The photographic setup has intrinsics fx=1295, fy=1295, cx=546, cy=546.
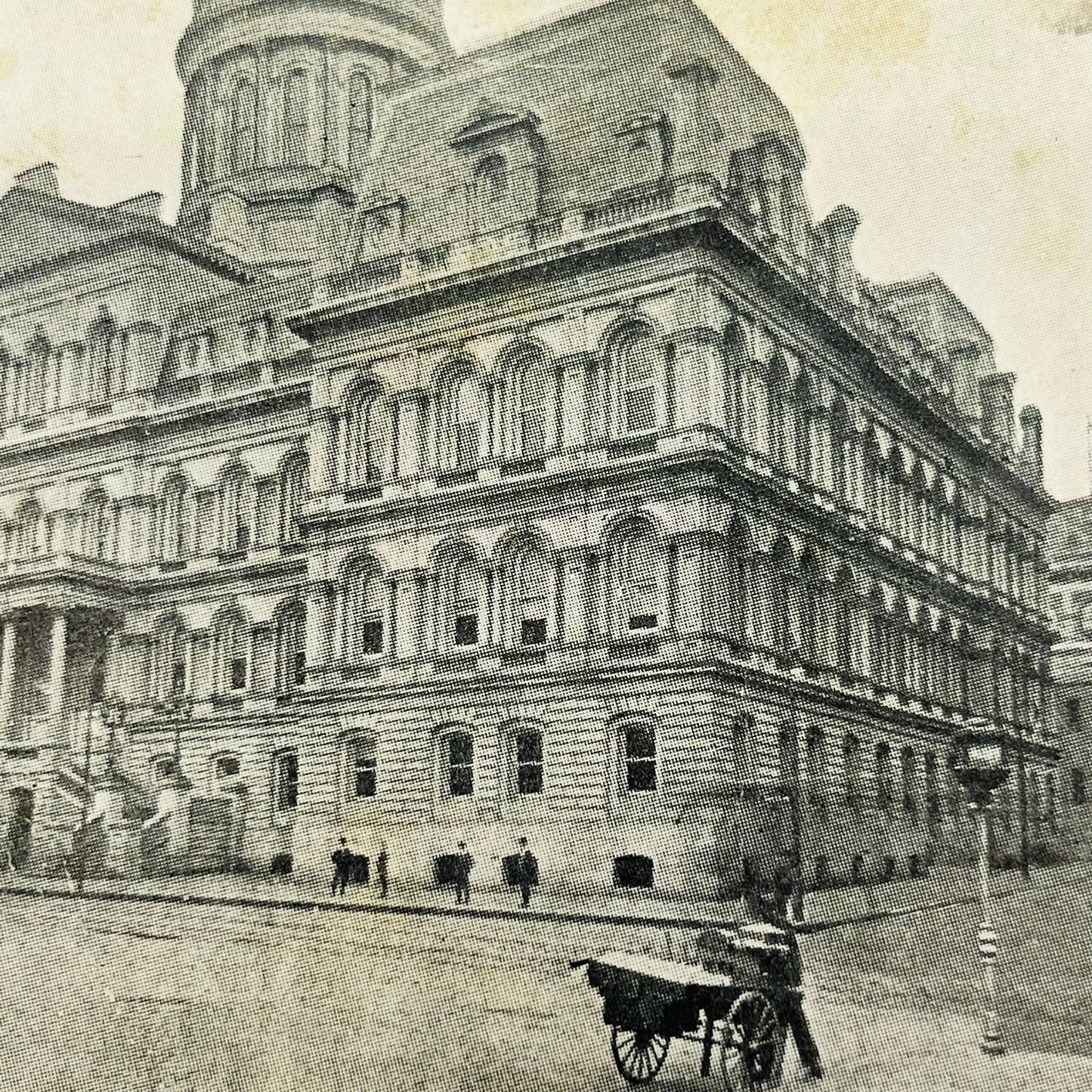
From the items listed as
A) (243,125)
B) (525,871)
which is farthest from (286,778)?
(243,125)

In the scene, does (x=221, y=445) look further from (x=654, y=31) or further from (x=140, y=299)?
(x=654, y=31)

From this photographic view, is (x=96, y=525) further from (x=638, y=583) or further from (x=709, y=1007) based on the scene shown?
(x=709, y=1007)

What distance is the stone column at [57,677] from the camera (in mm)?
14523

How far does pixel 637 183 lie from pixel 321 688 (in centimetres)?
647

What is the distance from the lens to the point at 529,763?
41.6 feet

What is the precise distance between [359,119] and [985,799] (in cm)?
1379

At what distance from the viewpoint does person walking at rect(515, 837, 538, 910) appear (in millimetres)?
12031

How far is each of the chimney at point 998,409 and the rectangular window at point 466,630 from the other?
5.41 m

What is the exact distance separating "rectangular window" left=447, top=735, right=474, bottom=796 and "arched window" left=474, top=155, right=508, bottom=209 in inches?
228

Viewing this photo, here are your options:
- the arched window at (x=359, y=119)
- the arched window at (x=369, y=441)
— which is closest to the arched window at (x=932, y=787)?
the arched window at (x=369, y=441)

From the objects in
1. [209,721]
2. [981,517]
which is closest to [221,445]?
[209,721]

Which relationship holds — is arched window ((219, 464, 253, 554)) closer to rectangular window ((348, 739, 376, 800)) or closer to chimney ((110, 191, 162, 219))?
chimney ((110, 191, 162, 219))

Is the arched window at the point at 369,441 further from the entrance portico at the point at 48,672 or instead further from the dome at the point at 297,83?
the dome at the point at 297,83

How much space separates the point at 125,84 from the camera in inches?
518
